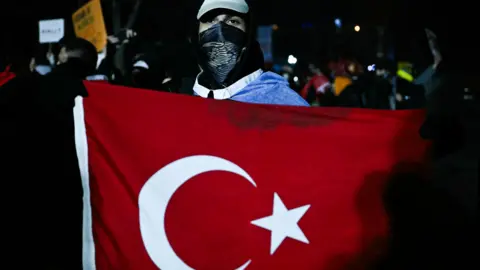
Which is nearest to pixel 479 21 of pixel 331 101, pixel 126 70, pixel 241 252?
pixel 241 252

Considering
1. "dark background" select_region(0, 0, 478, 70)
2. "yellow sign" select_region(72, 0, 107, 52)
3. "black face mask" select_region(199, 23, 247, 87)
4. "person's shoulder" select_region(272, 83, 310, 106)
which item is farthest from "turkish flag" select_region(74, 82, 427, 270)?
"yellow sign" select_region(72, 0, 107, 52)

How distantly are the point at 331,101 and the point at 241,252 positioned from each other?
5.27m

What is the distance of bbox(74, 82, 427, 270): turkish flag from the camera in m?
3.14

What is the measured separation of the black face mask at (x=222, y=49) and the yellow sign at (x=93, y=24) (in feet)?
13.3

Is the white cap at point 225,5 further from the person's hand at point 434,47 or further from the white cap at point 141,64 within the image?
the white cap at point 141,64

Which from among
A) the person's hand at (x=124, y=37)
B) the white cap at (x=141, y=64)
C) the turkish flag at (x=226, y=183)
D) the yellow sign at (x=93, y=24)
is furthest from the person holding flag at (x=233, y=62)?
the person's hand at (x=124, y=37)

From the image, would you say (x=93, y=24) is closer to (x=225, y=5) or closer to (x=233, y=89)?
(x=225, y=5)

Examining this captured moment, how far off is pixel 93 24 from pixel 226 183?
5.01 metres

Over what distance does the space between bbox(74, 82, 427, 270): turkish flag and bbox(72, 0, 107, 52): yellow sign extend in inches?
178

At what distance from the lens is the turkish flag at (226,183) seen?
3.14 m

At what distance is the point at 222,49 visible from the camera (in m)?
3.73

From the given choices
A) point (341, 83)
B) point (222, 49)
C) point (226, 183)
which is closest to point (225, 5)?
point (222, 49)

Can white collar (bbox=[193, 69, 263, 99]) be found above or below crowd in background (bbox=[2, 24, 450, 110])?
above

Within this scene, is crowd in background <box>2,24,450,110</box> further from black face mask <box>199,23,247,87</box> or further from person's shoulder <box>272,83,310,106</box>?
person's shoulder <box>272,83,310,106</box>
